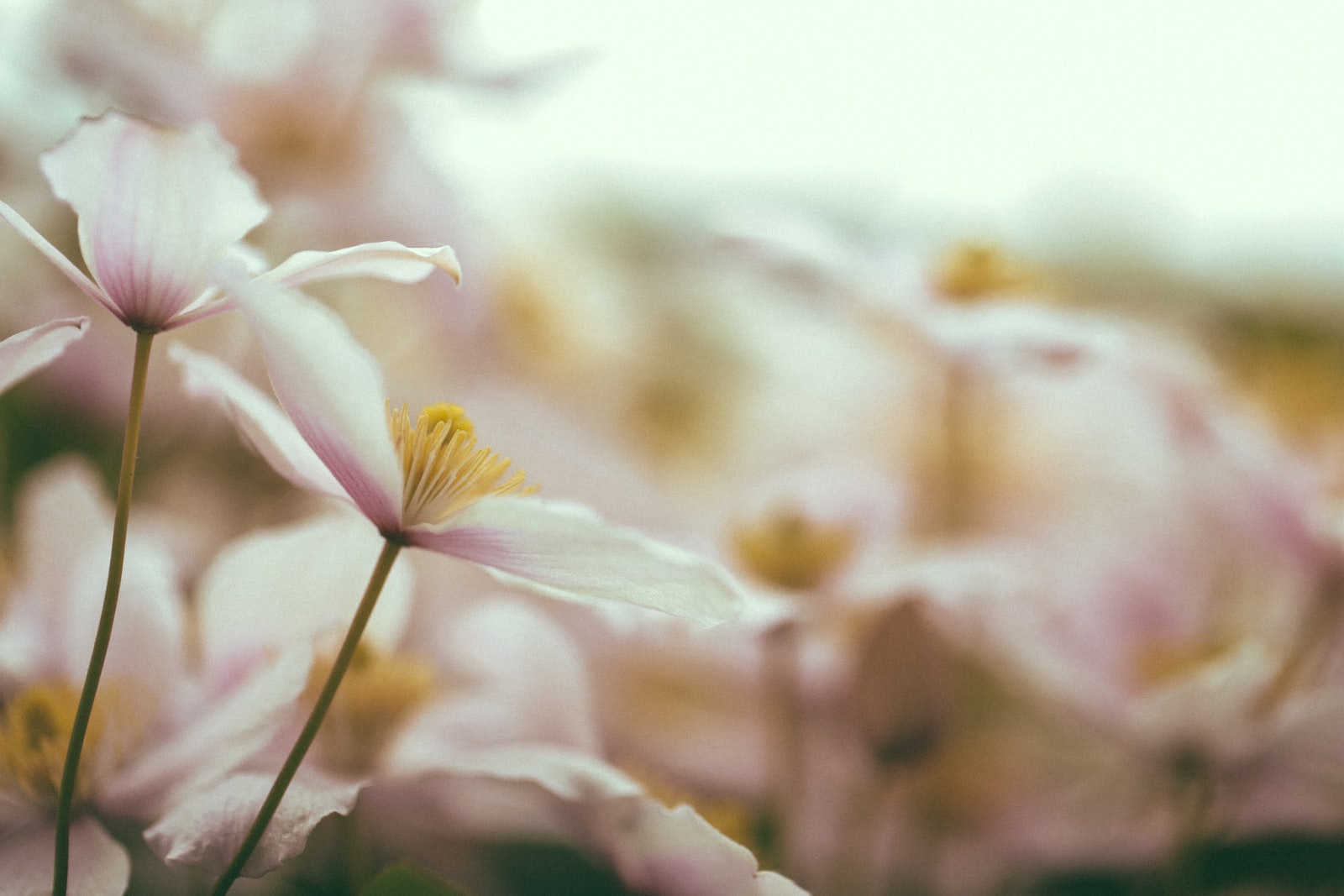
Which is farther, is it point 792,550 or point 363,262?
point 792,550

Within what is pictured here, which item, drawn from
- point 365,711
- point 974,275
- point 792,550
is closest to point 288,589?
point 365,711

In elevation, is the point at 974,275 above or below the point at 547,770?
above

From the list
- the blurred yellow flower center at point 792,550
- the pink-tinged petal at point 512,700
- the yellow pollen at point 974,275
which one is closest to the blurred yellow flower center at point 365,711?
the pink-tinged petal at point 512,700

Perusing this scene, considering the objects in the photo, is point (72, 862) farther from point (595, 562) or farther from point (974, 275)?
point (974, 275)

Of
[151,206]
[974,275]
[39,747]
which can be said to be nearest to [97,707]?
[39,747]

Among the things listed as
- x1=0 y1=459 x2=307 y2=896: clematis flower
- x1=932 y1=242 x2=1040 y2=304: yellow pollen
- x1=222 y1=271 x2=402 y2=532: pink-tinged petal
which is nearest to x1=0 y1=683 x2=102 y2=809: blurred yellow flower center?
x1=0 y1=459 x2=307 y2=896: clematis flower

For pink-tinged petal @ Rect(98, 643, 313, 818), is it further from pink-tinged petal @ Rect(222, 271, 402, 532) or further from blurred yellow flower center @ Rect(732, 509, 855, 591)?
blurred yellow flower center @ Rect(732, 509, 855, 591)

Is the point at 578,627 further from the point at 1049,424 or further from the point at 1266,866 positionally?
the point at 1049,424
